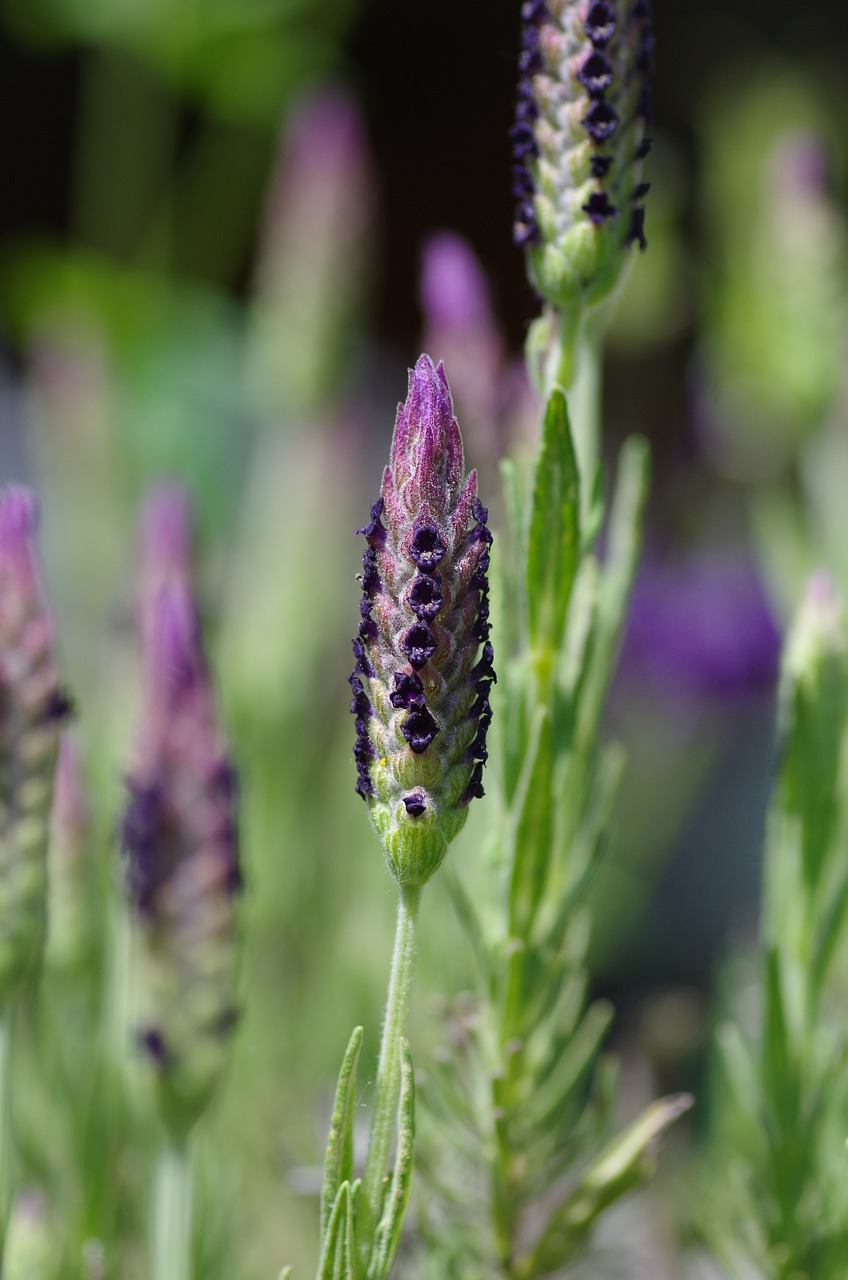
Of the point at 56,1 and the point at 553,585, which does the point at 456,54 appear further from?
the point at 553,585

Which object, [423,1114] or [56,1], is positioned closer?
[423,1114]

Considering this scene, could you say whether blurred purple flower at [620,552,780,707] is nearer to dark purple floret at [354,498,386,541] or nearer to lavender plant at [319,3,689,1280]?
lavender plant at [319,3,689,1280]

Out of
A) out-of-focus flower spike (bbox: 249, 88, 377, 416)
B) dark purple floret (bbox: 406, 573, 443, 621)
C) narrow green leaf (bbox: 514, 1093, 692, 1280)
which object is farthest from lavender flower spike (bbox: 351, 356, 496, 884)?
Answer: out-of-focus flower spike (bbox: 249, 88, 377, 416)

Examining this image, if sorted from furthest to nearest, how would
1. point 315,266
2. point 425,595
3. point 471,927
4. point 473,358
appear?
1. point 315,266
2. point 473,358
3. point 471,927
4. point 425,595

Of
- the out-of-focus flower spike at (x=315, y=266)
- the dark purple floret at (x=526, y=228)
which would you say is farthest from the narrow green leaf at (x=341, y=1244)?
the out-of-focus flower spike at (x=315, y=266)

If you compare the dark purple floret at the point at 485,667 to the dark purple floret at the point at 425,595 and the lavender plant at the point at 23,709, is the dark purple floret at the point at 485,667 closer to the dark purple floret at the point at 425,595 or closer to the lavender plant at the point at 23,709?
the dark purple floret at the point at 425,595

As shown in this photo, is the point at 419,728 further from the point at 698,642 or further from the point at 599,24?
the point at 698,642

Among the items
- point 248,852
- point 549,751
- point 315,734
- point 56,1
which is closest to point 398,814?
point 549,751

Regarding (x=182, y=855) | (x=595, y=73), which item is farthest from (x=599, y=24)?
(x=182, y=855)
